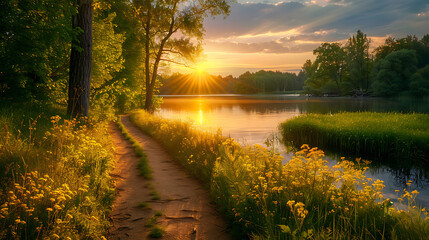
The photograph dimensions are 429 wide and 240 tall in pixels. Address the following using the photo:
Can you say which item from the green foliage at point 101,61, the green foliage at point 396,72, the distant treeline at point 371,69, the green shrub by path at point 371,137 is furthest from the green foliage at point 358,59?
the green foliage at point 101,61

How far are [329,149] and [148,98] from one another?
1795 centimetres

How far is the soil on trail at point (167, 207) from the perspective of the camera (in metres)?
4.74

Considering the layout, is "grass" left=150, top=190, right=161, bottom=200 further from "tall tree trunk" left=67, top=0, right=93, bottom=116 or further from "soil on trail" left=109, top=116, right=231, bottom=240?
"tall tree trunk" left=67, top=0, right=93, bottom=116

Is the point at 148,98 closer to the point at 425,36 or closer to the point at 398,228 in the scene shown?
the point at 398,228

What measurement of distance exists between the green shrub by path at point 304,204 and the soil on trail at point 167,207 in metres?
0.42

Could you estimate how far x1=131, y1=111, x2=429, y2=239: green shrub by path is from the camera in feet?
12.9

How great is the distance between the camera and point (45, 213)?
3783mm

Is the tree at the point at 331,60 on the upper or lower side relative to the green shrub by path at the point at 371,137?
upper

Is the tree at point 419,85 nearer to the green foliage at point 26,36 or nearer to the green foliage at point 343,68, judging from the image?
the green foliage at point 343,68

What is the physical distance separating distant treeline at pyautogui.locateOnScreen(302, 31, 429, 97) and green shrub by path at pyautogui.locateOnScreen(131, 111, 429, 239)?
80206 millimetres

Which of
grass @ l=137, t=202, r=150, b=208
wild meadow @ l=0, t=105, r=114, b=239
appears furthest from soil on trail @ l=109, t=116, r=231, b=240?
wild meadow @ l=0, t=105, r=114, b=239

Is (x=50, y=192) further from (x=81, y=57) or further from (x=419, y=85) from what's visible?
(x=419, y=85)

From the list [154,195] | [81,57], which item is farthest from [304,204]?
[81,57]

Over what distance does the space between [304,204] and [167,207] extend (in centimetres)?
297
